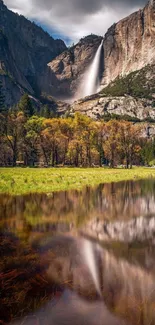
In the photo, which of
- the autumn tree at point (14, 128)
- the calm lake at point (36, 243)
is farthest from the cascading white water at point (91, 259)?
the autumn tree at point (14, 128)

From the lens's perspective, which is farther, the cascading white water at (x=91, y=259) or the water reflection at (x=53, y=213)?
the water reflection at (x=53, y=213)

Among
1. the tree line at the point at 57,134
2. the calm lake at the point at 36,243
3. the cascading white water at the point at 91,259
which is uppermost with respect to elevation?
the tree line at the point at 57,134

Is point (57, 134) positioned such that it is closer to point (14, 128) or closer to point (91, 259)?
point (14, 128)

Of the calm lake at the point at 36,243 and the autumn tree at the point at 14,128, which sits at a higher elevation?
the autumn tree at the point at 14,128

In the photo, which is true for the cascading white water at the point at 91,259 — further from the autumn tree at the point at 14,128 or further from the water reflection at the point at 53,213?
the autumn tree at the point at 14,128

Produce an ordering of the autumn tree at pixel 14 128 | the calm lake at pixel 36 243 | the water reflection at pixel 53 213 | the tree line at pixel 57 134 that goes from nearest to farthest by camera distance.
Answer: the calm lake at pixel 36 243 → the water reflection at pixel 53 213 → the autumn tree at pixel 14 128 → the tree line at pixel 57 134

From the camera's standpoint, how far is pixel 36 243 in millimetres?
9891

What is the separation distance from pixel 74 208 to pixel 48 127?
61.5 m

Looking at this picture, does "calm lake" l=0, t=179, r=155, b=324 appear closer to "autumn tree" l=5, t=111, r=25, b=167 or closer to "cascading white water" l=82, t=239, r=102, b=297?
"cascading white water" l=82, t=239, r=102, b=297

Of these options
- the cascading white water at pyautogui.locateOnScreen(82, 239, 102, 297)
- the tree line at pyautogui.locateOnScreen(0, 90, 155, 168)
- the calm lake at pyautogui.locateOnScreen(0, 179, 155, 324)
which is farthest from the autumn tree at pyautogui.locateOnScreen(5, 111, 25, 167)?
the cascading white water at pyautogui.locateOnScreen(82, 239, 102, 297)

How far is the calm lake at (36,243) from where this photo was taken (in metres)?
6.05

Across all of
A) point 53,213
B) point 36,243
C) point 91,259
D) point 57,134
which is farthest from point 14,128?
point 91,259

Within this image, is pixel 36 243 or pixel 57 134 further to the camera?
pixel 57 134

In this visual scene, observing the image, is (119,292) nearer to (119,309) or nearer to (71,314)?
(119,309)
